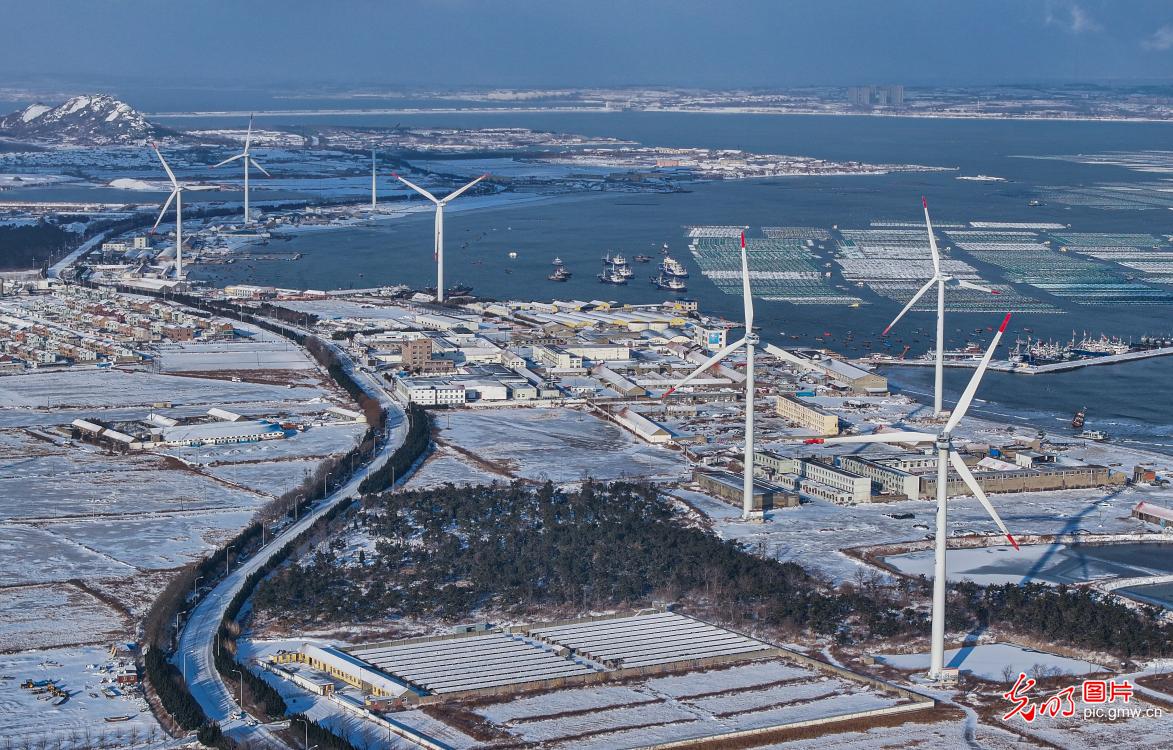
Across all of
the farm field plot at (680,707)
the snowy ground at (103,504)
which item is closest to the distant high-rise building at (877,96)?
the snowy ground at (103,504)

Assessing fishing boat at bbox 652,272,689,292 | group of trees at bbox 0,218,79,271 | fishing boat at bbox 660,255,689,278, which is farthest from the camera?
group of trees at bbox 0,218,79,271

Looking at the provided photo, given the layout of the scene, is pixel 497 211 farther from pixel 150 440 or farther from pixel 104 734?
pixel 104 734

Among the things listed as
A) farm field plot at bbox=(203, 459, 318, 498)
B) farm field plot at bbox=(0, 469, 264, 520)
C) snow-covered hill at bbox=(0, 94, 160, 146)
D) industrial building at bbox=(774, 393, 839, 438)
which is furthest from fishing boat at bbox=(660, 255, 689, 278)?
snow-covered hill at bbox=(0, 94, 160, 146)

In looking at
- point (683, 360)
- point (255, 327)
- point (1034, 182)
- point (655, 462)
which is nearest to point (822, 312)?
point (683, 360)

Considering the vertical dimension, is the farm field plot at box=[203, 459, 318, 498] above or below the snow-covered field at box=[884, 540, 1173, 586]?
above

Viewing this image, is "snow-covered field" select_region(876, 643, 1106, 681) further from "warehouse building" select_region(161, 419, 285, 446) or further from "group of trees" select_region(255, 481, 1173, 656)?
"warehouse building" select_region(161, 419, 285, 446)

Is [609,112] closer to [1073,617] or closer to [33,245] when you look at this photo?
[33,245]
